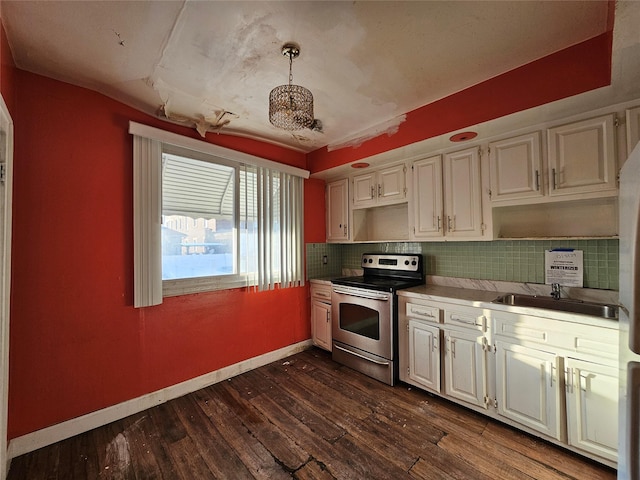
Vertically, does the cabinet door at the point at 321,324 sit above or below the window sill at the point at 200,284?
below

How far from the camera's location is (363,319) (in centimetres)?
271

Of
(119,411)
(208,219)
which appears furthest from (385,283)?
(119,411)

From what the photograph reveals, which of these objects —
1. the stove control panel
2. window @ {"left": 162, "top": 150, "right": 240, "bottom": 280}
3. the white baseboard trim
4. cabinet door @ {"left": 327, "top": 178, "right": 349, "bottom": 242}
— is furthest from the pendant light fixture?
the white baseboard trim

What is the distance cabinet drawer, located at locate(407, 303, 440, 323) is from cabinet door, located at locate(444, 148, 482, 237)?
69 cm

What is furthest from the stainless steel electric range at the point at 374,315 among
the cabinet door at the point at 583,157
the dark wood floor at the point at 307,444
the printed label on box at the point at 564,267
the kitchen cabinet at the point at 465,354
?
the cabinet door at the point at 583,157

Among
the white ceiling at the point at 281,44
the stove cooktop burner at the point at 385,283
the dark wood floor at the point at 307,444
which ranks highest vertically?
Answer: the white ceiling at the point at 281,44

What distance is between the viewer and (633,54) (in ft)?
4.13

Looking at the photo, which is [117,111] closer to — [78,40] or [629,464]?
[78,40]

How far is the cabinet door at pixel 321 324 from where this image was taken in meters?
3.15

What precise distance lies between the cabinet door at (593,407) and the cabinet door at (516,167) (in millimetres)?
1155

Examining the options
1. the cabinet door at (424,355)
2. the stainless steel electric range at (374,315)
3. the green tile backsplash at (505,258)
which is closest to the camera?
the green tile backsplash at (505,258)

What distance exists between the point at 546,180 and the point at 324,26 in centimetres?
180

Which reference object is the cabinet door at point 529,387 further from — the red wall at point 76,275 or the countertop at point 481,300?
the red wall at point 76,275

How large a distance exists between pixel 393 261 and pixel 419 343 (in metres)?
0.95
